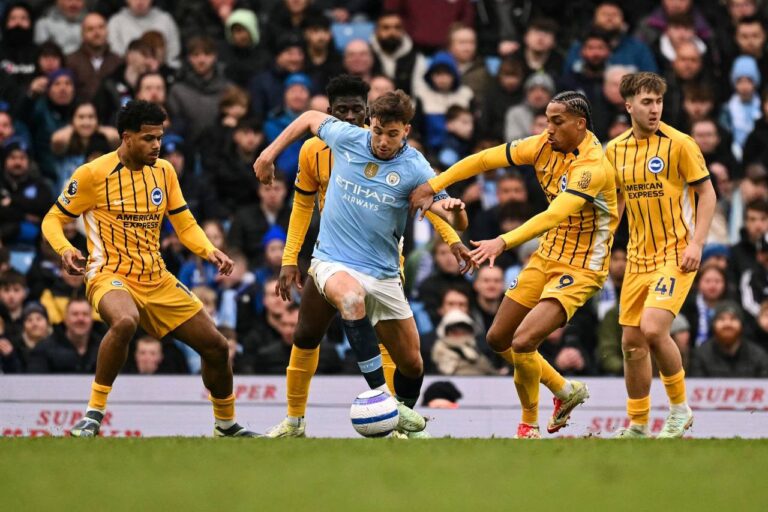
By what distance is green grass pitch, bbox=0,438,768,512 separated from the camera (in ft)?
24.6

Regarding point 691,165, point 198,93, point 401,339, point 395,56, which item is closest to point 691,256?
point 691,165

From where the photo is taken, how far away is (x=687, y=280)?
36.4 feet

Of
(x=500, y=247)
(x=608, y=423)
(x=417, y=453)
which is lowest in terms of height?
(x=608, y=423)

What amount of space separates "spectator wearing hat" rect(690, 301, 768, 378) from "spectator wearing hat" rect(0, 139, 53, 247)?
7038 millimetres

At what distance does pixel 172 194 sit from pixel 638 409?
386 centimetres

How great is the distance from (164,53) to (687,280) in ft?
29.4

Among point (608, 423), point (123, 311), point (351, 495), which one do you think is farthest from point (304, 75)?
point (351, 495)

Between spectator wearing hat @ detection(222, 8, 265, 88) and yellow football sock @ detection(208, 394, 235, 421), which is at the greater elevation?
spectator wearing hat @ detection(222, 8, 265, 88)

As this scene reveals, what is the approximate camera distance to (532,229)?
1045 centimetres

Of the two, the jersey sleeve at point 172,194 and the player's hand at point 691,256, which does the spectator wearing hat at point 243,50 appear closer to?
the jersey sleeve at point 172,194

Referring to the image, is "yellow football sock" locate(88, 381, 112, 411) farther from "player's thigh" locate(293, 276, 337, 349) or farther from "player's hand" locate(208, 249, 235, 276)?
"player's thigh" locate(293, 276, 337, 349)

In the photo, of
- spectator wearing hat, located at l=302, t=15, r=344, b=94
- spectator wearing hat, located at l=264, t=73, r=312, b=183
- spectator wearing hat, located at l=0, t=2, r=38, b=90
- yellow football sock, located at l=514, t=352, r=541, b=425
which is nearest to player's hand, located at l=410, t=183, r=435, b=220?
yellow football sock, located at l=514, t=352, r=541, b=425

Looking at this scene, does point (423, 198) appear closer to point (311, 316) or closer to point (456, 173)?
point (456, 173)

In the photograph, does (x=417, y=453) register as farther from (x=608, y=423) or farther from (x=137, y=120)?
(x=608, y=423)
